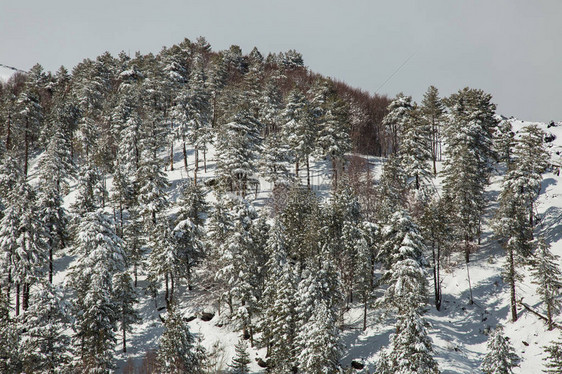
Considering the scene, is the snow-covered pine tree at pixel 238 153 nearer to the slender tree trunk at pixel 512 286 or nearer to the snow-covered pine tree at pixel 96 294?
the snow-covered pine tree at pixel 96 294

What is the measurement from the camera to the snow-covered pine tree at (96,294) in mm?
32656

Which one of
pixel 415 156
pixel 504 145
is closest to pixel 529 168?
pixel 415 156

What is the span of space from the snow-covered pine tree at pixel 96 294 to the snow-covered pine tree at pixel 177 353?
510 cm

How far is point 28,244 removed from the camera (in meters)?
38.1

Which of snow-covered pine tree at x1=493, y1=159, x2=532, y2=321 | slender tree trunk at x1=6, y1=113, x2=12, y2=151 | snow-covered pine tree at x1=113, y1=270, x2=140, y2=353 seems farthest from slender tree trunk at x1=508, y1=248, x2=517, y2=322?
slender tree trunk at x1=6, y1=113, x2=12, y2=151

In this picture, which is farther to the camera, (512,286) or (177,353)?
(512,286)

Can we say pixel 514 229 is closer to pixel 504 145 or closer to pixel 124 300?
pixel 504 145

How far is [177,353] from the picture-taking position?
2995 cm

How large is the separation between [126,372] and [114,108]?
55678 mm

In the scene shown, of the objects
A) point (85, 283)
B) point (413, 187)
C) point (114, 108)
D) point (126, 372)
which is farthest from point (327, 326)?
point (114, 108)

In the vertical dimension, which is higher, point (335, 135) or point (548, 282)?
point (335, 135)

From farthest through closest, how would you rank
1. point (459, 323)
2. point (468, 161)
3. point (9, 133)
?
point (9, 133) → point (468, 161) → point (459, 323)

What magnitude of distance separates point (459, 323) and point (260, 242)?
2319 centimetres

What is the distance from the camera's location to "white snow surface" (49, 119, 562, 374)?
34.6 meters
